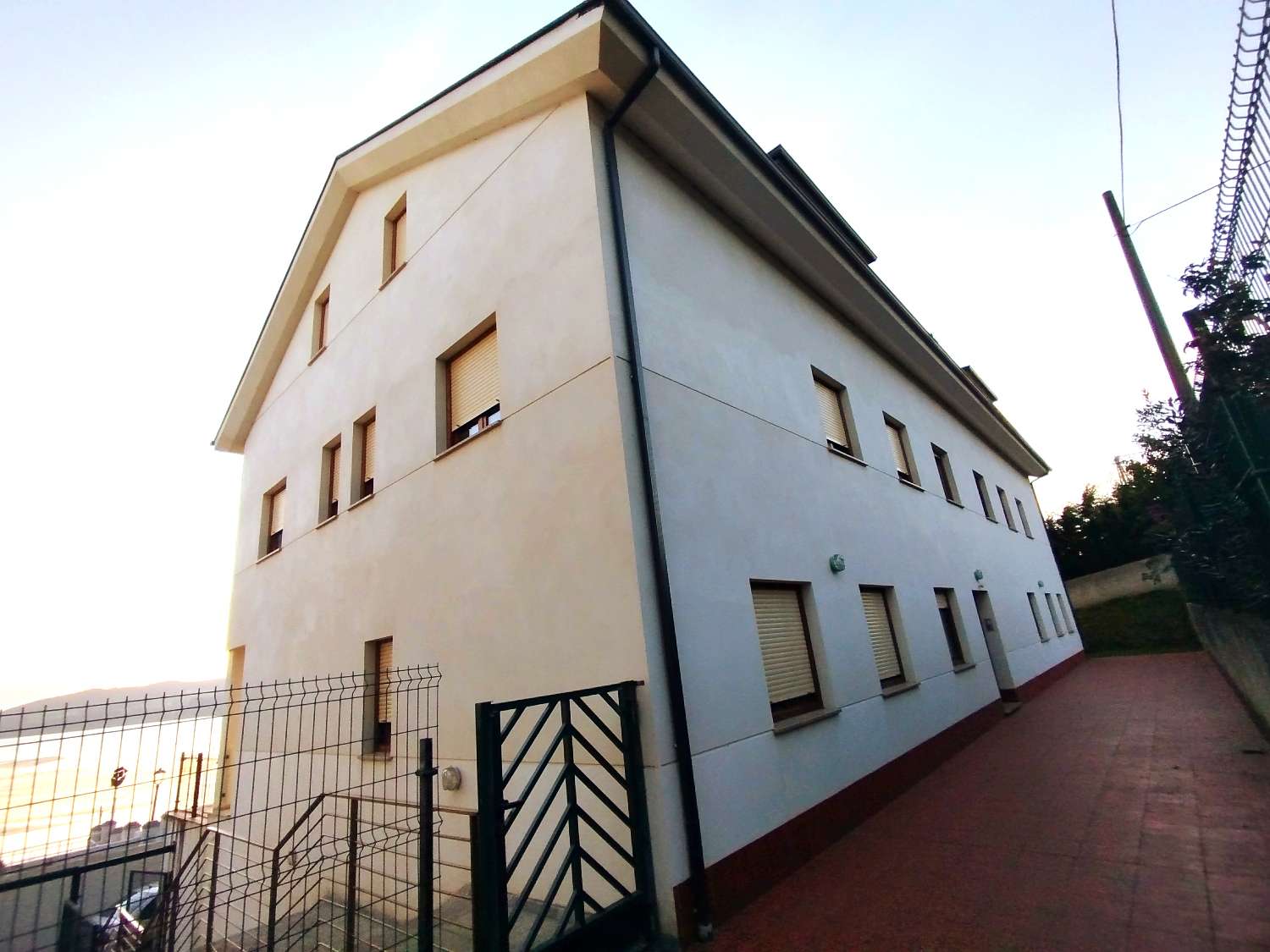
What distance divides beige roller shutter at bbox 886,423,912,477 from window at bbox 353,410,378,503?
8062mm

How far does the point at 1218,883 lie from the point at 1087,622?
22181mm

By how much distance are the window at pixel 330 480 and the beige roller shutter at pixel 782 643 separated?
6339 mm

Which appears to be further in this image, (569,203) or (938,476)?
(938,476)

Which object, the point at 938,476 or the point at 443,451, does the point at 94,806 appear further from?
the point at 938,476

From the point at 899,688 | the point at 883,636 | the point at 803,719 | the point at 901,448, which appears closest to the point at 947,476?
the point at 901,448

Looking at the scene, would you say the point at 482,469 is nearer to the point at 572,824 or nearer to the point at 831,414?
the point at 572,824

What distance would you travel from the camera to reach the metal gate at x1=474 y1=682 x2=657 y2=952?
114 inches

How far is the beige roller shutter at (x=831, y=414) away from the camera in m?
7.46

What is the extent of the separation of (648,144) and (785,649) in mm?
5402

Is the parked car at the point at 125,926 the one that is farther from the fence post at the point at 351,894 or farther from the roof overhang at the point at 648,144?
the roof overhang at the point at 648,144

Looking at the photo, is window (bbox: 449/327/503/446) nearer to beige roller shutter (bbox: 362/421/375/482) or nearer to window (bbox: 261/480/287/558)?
beige roller shutter (bbox: 362/421/375/482)

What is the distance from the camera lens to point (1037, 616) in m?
13.8

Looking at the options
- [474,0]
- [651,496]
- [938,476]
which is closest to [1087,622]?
[938,476]

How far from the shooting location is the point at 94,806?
11.7 ft
